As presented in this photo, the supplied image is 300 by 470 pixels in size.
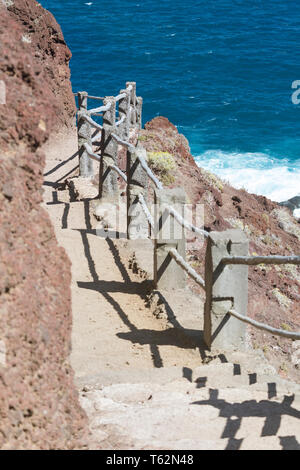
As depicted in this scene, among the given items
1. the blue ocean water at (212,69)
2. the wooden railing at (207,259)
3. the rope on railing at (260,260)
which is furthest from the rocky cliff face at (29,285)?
the blue ocean water at (212,69)

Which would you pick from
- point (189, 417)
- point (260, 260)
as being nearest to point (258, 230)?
point (260, 260)

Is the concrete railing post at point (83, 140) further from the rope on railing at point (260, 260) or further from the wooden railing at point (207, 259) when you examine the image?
the rope on railing at point (260, 260)

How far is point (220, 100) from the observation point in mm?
38031

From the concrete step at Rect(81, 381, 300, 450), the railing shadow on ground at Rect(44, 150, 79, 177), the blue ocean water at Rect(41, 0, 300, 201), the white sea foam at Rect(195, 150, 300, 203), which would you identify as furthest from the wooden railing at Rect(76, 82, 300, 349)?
A: the blue ocean water at Rect(41, 0, 300, 201)

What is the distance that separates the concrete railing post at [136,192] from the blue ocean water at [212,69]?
20822 millimetres

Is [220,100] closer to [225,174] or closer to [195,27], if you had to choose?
[225,174]

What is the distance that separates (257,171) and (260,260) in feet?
87.3

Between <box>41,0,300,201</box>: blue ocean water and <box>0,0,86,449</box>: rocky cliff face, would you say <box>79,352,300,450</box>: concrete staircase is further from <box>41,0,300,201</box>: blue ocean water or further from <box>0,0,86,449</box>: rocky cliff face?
<box>41,0,300,201</box>: blue ocean water

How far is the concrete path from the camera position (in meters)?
3.50

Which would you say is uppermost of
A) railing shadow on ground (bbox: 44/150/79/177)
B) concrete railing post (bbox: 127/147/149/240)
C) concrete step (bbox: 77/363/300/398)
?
railing shadow on ground (bbox: 44/150/79/177)

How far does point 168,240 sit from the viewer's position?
610 centimetres

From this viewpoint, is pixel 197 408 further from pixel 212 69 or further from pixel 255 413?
pixel 212 69

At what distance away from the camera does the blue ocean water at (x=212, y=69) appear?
3238cm

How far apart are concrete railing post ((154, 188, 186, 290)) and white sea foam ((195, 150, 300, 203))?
73.0 feet
